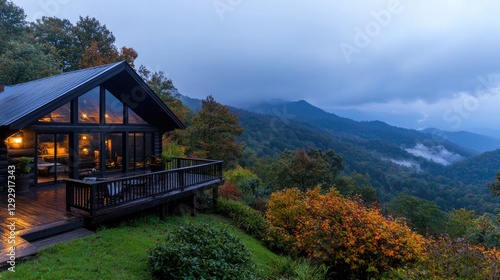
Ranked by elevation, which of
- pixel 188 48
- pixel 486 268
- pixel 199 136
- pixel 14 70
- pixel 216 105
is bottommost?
pixel 486 268

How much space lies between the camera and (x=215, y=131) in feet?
87.9

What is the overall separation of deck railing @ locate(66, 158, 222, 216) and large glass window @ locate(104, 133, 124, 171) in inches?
135

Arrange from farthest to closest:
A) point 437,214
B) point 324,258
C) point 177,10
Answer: point 437,214 → point 177,10 → point 324,258

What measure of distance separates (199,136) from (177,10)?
11.8m

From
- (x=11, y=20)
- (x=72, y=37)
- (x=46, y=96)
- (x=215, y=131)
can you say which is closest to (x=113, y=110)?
(x=46, y=96)

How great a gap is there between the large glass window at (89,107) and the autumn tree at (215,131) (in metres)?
14.9

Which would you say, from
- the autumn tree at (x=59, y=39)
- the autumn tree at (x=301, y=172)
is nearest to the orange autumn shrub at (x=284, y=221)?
the autumn tree at (x=301, y=172)

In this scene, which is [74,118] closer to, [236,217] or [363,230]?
[236,217]

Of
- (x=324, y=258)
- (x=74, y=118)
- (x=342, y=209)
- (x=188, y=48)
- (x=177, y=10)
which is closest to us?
(x=324, y=258)

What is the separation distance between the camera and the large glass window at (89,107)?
11055 mm

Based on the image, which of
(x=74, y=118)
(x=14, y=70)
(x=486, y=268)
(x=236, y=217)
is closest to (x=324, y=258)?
(x=486, y=268)

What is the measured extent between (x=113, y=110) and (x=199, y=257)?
29.6 ft

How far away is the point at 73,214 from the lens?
7410 mm

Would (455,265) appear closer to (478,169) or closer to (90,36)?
(90,36)
